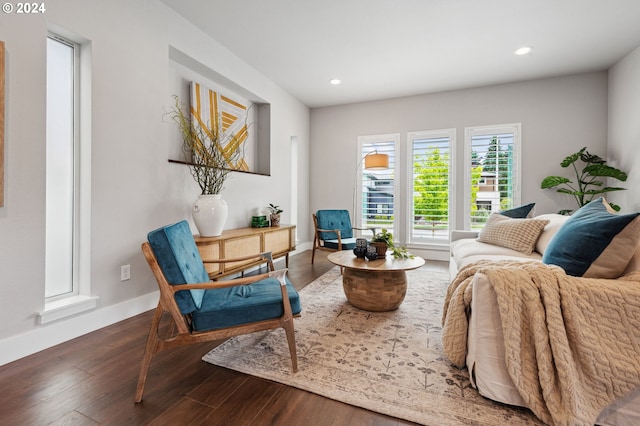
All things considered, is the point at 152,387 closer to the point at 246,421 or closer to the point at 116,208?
the point at 246,421

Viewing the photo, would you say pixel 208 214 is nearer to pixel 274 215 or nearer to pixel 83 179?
pixel 83 179

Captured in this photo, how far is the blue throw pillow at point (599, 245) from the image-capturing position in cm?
143

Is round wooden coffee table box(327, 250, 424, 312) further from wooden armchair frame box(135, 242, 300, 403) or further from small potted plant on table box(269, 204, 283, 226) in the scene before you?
small potted plant on table box(269, 204, 283, 226)

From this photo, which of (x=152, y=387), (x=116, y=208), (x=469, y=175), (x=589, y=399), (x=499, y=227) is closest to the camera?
(x=589, y=399)

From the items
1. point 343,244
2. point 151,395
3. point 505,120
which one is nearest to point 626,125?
point 505,120

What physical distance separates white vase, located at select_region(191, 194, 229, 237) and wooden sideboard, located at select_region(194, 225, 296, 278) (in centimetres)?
9

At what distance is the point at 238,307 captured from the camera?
1.64 metres

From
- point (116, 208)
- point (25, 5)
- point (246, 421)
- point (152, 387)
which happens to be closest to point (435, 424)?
point (246, 421)

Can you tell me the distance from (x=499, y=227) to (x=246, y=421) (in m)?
2.98

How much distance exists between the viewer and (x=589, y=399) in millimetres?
1287

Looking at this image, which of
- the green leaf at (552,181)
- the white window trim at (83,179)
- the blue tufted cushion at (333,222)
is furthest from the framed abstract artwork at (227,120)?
the green leaf at (552,181)

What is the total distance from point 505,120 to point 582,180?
140 centimetres

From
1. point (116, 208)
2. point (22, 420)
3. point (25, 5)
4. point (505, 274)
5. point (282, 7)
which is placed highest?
point (282, 7)

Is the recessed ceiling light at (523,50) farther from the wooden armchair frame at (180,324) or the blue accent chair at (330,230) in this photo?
the wooden armchair frame at (180,324)
